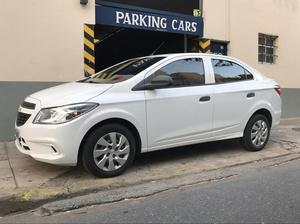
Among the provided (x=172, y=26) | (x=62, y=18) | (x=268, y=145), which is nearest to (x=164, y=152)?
(x=268, y=145)

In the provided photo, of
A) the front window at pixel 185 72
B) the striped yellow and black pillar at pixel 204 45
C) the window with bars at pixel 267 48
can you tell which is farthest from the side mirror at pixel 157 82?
the window with bars at pixel 267 48

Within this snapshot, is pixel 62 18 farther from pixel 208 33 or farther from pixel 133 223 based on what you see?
pixel 133 223

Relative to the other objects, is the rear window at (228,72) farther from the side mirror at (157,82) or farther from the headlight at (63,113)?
the headlight at (63,113)

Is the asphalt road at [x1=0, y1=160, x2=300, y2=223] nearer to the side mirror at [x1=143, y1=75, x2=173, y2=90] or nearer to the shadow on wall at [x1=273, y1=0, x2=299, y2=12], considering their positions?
the side mirror at [x1=143, y1=75, x2=173, y2=90]

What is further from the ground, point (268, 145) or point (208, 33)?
point (208, 33)

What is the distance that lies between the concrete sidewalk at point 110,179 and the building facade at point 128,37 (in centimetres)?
162

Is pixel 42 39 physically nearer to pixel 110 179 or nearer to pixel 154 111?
pixel 154 111

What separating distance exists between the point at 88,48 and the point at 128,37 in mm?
4636

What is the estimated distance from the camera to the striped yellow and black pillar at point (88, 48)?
350 inches

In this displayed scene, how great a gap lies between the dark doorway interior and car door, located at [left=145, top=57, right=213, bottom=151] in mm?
5245

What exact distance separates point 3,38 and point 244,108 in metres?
4.65

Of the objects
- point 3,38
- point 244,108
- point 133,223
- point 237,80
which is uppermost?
point 3,38

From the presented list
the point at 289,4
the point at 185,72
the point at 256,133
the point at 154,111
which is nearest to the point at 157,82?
the point at 154,111

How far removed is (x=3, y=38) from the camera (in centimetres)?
795
